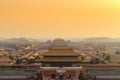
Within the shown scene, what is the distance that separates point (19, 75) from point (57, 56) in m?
A: 4.01

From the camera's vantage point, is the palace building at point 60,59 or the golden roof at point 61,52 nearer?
the palace building at point 60,59

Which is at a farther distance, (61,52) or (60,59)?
(61,52)

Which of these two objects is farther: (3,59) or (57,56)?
(3,59)

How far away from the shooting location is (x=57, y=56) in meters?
28.6

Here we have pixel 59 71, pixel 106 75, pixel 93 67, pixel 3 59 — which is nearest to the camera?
pixel 106 75

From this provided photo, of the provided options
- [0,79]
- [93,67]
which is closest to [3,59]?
[93,67]

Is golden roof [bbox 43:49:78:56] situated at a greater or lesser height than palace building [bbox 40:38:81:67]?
greater

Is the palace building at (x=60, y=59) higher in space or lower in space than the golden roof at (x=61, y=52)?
lower

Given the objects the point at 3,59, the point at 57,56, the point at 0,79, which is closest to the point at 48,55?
the point at 57,56

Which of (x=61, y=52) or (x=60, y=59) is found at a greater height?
(x=61, y=52)

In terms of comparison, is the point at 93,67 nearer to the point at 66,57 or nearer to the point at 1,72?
the point at 66,57

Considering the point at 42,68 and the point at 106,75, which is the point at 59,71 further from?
the point at 106,75

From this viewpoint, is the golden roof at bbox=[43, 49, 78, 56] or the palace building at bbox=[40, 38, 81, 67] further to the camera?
the golden roof at bbox=[43, 49, 78, 56]

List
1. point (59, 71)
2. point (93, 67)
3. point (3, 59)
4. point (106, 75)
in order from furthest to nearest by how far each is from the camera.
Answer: point (3, 59), point (93, 67), point (59, 71), point (106, 75)
